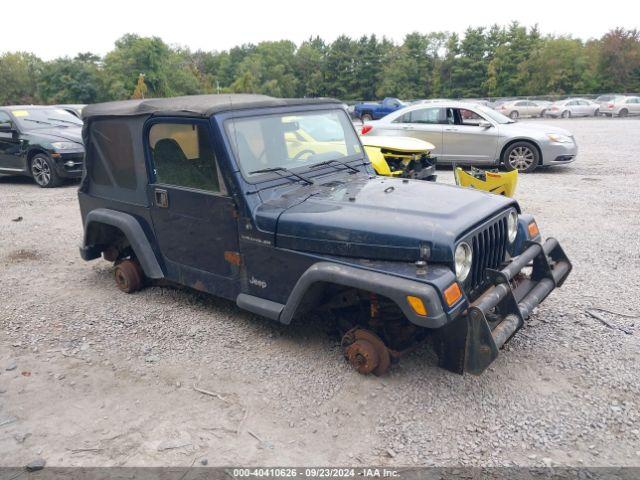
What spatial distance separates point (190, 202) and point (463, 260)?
81.1 inches

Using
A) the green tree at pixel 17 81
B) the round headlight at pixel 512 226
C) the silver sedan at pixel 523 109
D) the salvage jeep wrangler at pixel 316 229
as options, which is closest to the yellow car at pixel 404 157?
the salvage jeep wrangler at pixel 316 229

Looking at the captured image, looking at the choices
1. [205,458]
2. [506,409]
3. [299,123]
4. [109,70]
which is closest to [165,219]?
[299,123]

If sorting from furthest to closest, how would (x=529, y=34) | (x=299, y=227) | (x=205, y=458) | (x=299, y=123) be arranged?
(x=529, y=34) < (x=299, y=123) < (x=299, y=227) < (x=205, y=458)

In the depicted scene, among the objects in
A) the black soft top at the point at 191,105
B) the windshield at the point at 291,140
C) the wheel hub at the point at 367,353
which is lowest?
the wheel hub at the point at 367,353

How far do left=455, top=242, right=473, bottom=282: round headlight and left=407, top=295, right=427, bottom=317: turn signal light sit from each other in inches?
16.3

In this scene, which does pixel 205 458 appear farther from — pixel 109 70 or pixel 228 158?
pixel 109 70

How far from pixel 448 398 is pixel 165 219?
2562mm

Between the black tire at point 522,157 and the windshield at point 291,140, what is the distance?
287 inches

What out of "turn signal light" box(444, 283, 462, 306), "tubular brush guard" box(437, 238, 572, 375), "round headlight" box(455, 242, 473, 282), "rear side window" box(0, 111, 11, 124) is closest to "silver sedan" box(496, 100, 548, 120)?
"rear side window" box(0, 111, 11, 124)

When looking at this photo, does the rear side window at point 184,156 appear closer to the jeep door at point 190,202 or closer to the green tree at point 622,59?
the jeep door at point 190,202

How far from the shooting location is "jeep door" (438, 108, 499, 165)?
10984 millimetres

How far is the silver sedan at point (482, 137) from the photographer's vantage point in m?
10.8

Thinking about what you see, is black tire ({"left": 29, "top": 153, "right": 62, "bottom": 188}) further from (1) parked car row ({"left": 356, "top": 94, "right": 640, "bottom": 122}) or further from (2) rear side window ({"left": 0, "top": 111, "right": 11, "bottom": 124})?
(1) parked car row ({"left": 356, "top": 94, "right": 640, "bottom": 122})

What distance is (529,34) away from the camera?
170ft
